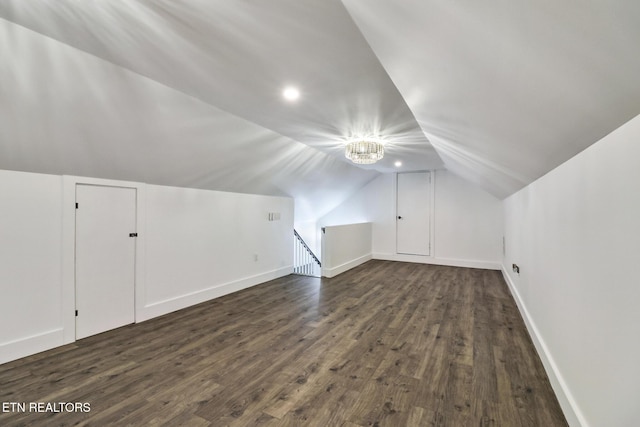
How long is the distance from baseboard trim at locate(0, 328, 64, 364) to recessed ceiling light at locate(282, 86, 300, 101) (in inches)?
122

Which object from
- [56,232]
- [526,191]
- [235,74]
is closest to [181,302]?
[56,232]

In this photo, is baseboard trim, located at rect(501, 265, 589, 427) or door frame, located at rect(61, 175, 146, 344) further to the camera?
door frame, located at rect(61, 175, 146, 344)

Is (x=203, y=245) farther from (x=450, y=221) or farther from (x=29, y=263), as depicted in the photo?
(x=450, y=221)

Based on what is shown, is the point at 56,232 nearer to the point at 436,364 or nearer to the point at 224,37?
the point at 224,37

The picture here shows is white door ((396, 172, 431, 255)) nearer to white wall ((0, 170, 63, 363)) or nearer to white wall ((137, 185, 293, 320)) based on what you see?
white wall ((137, 185, 293, 320))

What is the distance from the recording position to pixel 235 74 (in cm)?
201

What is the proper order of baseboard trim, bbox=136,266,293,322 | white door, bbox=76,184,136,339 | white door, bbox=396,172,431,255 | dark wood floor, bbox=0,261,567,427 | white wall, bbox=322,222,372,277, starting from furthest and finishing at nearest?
white door, bbox=396,172,431,255 → white wall, bbox=322,222,372,277 → baseboard trim, bbox=136,266,293,322 → white door, bbox=76,184,136,339 → dark wood floor, bbox=0,261,567,427

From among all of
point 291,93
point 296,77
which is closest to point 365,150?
point 291,93

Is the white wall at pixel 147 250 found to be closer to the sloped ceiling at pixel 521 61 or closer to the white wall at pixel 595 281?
the sloped ceiling at pixel 521 61

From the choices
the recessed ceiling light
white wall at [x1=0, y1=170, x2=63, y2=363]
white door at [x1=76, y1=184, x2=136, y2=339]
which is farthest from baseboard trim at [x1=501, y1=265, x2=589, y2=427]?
white wall at [x1=0, y1=170, x2=63, y2=363]

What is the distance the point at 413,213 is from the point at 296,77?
5.78m

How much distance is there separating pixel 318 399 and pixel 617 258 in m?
1.86

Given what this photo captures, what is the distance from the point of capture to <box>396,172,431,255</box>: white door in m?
6.98

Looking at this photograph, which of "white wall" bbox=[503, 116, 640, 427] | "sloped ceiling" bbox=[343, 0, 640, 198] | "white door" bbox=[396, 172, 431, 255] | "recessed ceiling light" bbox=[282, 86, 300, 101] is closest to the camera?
"sloped ceiling" bbox=[343, 0, 640, 198]
